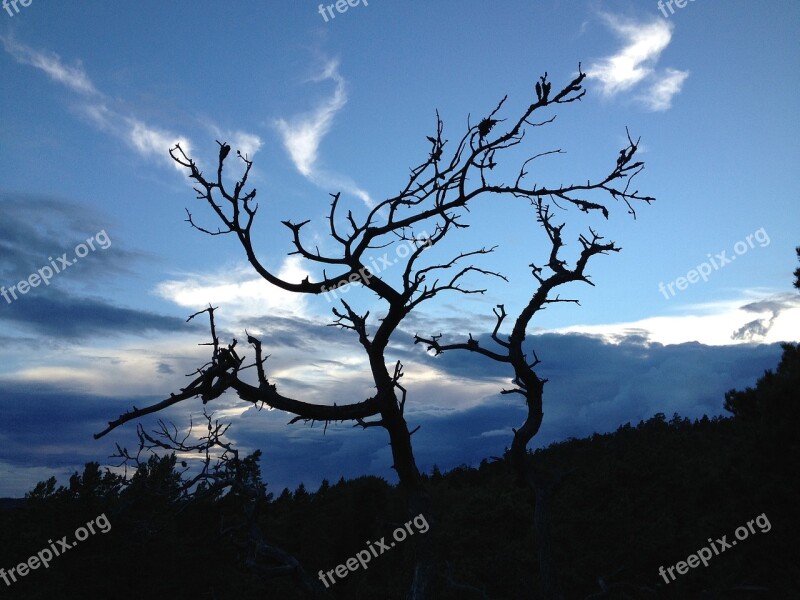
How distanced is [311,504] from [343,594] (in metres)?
14.7

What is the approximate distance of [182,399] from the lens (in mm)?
4539

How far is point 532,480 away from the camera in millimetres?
9141

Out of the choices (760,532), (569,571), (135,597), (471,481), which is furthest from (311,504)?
(760,532)

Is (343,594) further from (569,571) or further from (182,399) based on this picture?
(182,399)

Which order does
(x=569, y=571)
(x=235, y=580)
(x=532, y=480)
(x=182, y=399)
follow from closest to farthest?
(x=182, y=399) → (x=532, y=480) → (x=569, y=571) → (x=235, y=580)

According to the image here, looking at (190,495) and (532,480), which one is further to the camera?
(532,480)

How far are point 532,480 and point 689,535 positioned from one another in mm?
18635

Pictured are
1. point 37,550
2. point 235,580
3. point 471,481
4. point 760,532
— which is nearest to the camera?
point 760,532

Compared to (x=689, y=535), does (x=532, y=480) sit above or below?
above

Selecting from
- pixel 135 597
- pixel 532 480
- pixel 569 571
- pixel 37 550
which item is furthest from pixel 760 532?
pixel 37 550

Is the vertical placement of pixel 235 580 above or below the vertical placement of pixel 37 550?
below

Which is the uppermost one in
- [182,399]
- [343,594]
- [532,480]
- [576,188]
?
[576,188]

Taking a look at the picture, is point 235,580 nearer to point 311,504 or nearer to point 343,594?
point 343,594

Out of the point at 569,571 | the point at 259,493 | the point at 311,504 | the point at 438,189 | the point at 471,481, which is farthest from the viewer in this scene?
the point at 471,481
